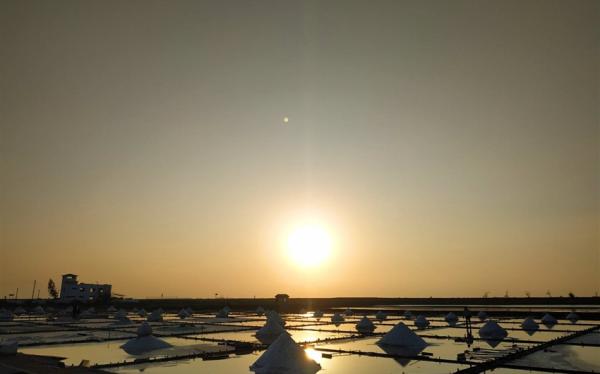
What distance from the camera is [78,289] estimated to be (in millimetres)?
123875

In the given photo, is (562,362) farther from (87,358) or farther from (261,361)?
(87,358)

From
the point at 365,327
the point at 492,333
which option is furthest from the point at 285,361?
the point at 365,327

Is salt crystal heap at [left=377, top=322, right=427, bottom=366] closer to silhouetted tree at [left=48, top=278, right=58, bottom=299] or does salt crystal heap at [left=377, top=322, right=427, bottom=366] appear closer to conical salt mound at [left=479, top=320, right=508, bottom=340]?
conical salt mound at [left=479, top=320, right=508, bottom=340]

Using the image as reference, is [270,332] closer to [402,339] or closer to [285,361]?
[402,339]

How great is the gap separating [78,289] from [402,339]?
11818 cm

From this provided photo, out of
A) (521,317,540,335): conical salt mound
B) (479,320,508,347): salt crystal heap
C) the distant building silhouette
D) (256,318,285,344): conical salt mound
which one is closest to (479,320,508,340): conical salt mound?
(479,320,508,347): salt crystal heap

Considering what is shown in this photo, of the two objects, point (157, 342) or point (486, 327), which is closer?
point (157, 342)

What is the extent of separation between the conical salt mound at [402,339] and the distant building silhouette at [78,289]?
109m

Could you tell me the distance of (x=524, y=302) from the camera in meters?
112

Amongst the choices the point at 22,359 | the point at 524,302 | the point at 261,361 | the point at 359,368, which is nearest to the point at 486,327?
the point at 359,368

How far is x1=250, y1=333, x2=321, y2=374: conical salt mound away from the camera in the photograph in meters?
20.7

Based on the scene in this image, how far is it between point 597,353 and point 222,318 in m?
47.4

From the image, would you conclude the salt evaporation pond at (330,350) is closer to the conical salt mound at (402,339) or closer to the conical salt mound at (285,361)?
the conical salt mound at (402,339)

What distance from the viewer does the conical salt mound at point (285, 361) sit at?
20.7 m
